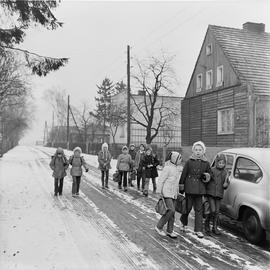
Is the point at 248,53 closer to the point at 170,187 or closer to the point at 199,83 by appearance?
the point at 199,83

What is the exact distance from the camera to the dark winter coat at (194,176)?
7203mm

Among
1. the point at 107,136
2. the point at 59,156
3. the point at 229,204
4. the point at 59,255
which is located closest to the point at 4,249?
the point at 59,255

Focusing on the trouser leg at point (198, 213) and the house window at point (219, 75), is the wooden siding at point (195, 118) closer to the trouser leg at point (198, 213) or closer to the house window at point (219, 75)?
the house window at point (219, 75)

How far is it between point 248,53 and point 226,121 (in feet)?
14.8

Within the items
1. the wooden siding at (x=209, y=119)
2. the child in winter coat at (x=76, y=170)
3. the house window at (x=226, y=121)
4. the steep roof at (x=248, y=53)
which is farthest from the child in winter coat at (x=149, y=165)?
the wooden siding at (x=209, y=119)

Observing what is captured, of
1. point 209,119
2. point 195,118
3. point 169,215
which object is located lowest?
point 169,215

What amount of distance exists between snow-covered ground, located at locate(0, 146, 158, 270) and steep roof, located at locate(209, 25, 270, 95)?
47.4 ft

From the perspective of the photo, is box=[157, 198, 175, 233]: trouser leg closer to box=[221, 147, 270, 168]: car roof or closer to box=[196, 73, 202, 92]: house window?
box=[221, 147, 270, 168]: car roof

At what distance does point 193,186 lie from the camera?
7203mm

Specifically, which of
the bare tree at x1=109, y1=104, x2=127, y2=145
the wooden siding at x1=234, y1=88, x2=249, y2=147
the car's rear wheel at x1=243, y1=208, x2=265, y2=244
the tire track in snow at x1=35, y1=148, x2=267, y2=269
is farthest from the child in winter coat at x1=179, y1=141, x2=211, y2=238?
the bare tree at x1=109, y1=104, x2=127, y2=145

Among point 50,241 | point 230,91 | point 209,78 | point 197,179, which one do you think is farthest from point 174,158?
point 209,78

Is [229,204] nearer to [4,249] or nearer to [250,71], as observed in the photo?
[4,249]

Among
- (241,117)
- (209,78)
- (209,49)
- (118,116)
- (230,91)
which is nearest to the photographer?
(241,117)

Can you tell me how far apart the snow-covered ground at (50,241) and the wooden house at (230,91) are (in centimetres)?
1216
